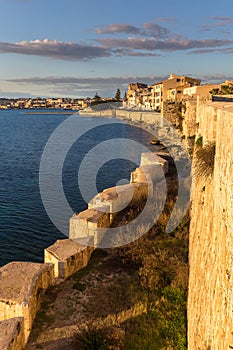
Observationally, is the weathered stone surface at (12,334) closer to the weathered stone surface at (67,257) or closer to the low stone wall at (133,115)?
the weathered stone surface at (67,257)

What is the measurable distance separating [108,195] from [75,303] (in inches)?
238

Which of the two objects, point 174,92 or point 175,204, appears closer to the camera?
point 175,204

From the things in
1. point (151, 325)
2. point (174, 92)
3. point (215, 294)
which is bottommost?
point (151, 325)

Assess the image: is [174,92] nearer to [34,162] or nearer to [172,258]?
[34,162]

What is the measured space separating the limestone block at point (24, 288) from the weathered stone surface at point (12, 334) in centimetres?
44

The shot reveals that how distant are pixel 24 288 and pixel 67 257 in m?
1.76

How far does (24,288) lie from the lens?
7.77 meters

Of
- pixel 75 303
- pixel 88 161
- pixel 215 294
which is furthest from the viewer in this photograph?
pixel 88 161

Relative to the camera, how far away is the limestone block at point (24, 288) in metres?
7.30

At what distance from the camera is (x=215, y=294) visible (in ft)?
14.0

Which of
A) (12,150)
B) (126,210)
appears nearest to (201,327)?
(126,210)

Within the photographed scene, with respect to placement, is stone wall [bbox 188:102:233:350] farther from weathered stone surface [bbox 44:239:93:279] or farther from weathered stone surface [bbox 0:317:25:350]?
weathered stone surface [bbox 44:239:93:279]

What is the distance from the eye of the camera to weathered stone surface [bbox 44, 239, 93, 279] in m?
9.22

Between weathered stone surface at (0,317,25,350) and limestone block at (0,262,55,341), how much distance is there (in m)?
0.44
